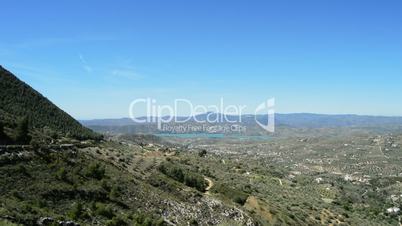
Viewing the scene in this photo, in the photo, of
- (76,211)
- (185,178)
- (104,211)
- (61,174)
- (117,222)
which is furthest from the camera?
(185,178)

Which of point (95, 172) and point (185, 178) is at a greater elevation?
point (95, 172)

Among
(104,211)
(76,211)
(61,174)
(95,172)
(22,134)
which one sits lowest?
(104,211)

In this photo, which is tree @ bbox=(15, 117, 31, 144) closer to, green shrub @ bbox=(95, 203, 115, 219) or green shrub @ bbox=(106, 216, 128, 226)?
green shrub @ bbox=(95, 203, 115, 219)

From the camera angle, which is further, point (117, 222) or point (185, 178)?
point (185, 178)

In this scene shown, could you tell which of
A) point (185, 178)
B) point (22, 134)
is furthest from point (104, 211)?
point (185, 178)

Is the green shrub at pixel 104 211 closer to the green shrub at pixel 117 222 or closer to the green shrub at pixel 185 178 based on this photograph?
the green shrub at pixel 117 222

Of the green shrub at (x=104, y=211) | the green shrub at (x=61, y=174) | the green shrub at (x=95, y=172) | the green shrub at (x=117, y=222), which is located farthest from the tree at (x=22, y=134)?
the green shrub at (x=117, y=222)

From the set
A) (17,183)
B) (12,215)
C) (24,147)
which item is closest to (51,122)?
(24,147)

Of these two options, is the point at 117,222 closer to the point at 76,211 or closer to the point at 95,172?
the point at 76,211

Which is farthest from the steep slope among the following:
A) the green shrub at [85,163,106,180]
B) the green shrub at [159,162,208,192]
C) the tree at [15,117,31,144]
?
the green shrub at [85,163,106,180]
